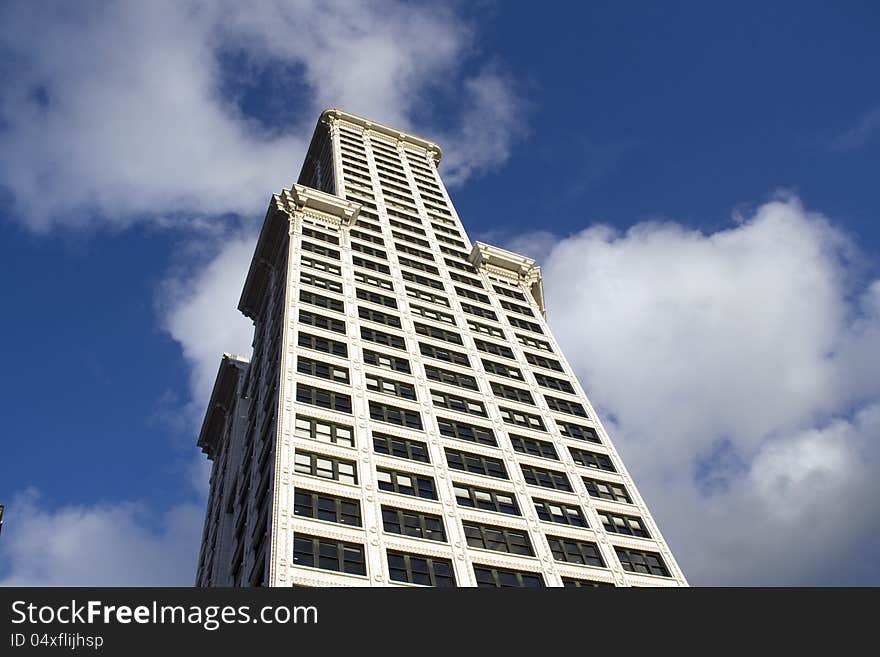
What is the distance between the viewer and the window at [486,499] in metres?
43.0

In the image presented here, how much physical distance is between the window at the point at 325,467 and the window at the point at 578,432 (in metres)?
19.4

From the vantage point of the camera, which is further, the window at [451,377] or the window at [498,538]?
the window at [451,377]

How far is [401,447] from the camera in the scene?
45094 millimetres

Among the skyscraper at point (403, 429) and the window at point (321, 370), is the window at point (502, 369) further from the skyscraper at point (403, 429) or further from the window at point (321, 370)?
the window at point (321, 370)

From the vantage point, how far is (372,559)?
35.7m

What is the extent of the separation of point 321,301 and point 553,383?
19986 mm

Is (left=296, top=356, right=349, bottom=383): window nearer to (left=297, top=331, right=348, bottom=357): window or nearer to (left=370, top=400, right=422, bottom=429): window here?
(left=297, top=331, right=348, bottom=357): window

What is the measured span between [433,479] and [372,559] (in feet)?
27.5

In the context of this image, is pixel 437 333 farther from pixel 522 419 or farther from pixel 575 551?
pixel 575 551

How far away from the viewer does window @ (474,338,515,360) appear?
200 ft

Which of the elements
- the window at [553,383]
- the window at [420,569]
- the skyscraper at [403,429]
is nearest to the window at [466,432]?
the skyscraper at [403,429]

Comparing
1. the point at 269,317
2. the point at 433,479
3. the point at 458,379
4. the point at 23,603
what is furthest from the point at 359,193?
the point at 23,603

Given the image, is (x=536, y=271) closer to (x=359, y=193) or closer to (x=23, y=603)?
(x=359, y=193)

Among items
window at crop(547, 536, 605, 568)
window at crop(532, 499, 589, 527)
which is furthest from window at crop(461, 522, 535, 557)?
window at crop(532, 499, 589, 527)
